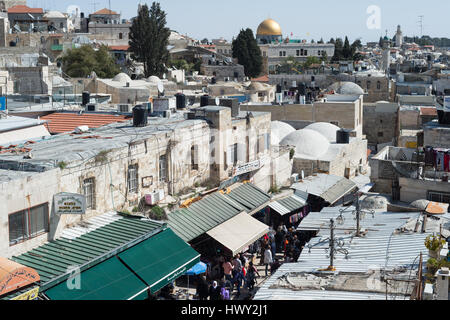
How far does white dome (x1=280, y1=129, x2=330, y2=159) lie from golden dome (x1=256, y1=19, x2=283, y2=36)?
67.0 metres

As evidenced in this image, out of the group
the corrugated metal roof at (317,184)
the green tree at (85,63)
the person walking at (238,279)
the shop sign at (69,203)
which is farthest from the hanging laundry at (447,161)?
the green tree at (85,63)

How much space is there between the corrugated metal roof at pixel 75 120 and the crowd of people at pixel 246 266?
256 inches

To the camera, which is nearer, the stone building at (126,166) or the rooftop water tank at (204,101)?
the stone building at (126,166)

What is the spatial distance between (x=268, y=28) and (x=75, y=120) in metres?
73.3

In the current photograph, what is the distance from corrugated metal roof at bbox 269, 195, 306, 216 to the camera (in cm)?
1920

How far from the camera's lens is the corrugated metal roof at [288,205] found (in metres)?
19.2

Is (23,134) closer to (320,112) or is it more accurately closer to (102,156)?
(102,156)

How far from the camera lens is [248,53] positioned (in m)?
68.2

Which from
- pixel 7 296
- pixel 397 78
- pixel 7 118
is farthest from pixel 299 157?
pixel 397 78

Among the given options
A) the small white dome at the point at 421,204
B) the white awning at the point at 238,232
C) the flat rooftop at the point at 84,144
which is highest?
the flat rooftop at the point at 84,144

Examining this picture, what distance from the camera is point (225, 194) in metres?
17.7

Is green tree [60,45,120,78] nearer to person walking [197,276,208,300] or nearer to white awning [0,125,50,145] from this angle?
white awning [0,125,50,145]

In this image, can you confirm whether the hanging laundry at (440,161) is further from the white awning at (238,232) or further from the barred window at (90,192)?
the barred window at (90,192)
